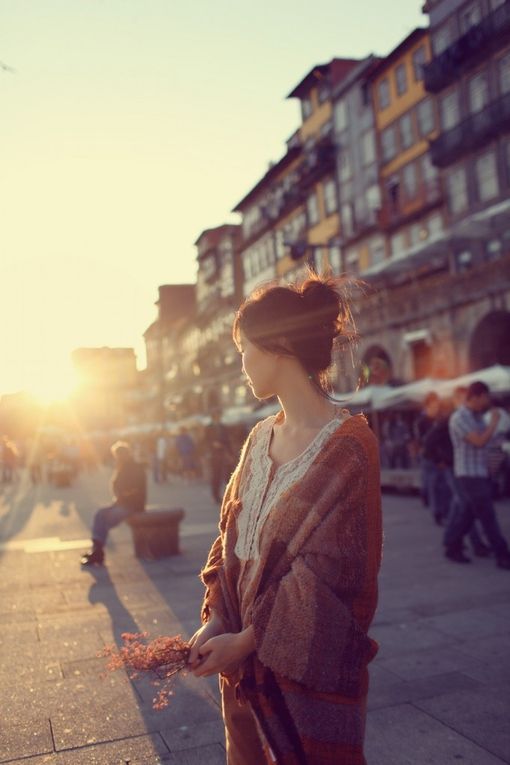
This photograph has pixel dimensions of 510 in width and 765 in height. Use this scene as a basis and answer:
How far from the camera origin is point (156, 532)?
991 cm

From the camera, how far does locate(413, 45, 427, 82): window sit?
3469 centimetres

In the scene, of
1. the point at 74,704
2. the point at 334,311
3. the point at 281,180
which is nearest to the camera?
the point at 334,311

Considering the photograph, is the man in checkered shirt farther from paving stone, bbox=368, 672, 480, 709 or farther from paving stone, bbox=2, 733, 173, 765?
paving stone, bbox=2, 733, 173, 765

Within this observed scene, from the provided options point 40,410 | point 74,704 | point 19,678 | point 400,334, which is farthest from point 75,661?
point 40,410

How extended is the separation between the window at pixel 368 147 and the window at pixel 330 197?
12.6 ft

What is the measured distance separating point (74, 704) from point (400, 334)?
28223 mm

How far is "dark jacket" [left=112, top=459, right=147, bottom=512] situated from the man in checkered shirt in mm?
4058

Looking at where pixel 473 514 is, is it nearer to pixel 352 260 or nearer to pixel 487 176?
pixel 487 176

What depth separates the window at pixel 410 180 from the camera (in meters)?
35.7

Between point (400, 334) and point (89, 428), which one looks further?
point (89, 428)

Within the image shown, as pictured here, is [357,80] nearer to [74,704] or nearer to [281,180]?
[281,180]

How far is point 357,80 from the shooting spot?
40.2 m

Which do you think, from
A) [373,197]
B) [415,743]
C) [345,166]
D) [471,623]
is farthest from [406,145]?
[415,743]

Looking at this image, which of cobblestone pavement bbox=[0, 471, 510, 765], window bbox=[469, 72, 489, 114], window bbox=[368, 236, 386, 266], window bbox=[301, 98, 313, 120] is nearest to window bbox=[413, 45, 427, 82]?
window bbox=[469, 72, 489, 114]
